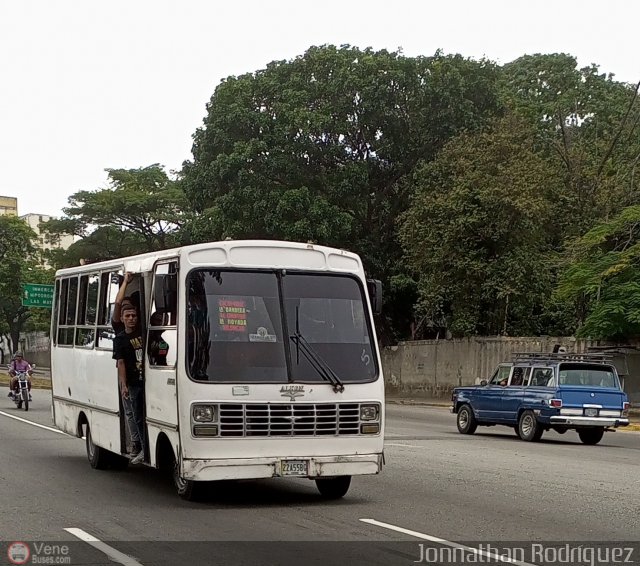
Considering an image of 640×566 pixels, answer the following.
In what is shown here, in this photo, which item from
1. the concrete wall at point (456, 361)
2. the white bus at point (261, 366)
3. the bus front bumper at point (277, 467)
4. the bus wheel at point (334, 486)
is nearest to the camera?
the bus front bumper at point (277, 467)

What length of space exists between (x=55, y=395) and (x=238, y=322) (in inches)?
268

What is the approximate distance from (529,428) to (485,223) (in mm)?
13888

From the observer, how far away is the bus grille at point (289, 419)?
10.5m

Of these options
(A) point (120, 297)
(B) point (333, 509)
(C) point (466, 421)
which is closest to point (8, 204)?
(C) point (466, 421)

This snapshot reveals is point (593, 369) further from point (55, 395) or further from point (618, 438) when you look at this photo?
point (55, 395)

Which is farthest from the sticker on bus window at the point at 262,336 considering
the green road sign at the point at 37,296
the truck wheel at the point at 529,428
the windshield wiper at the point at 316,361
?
the green road sign at the point at 37,296

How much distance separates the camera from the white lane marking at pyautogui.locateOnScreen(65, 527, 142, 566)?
808cm

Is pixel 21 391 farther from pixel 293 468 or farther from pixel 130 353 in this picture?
pixel 293 468

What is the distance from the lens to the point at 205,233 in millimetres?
42438

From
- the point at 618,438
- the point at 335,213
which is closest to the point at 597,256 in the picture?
the point at 618,438

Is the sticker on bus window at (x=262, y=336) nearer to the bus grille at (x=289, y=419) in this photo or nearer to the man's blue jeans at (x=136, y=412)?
the bus grille at (x=289, y=419)

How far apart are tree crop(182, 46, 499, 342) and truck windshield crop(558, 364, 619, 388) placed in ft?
58.2

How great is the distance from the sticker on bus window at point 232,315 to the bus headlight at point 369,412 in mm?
1573

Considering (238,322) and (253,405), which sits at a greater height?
(238,322)
